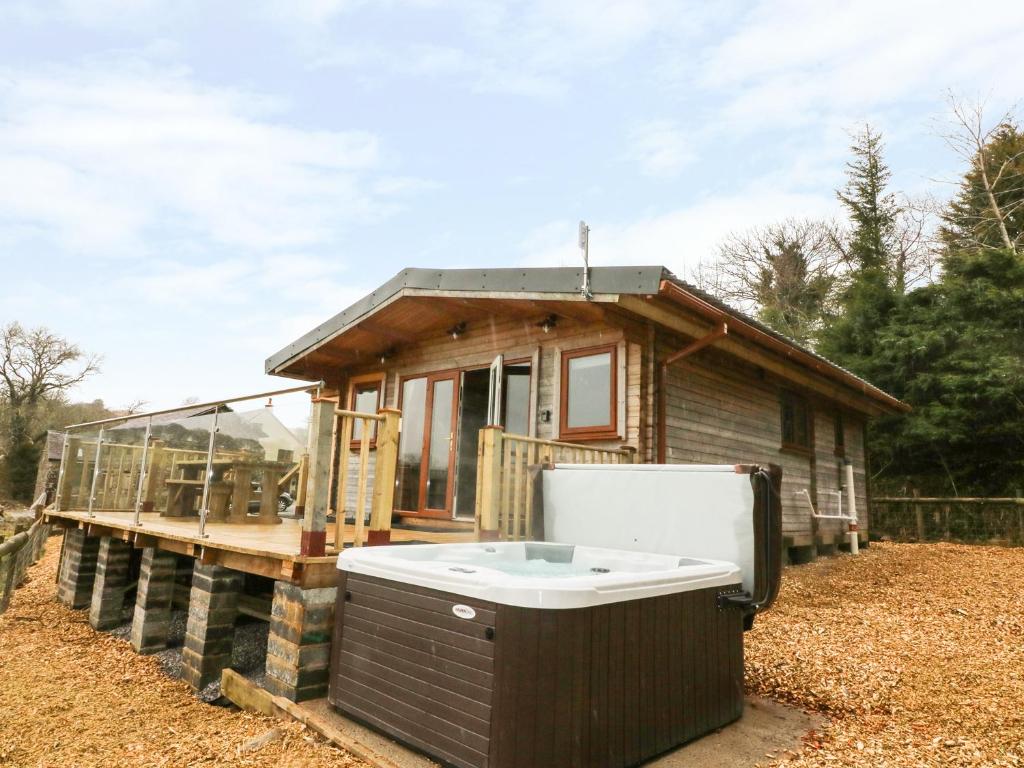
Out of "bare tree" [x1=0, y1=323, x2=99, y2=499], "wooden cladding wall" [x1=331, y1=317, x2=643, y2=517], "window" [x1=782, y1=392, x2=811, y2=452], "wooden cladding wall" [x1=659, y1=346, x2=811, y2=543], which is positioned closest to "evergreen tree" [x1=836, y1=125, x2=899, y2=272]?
"window" [x1=782, y1=392, x2=811, y2=452]

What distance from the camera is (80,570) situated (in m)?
7.15

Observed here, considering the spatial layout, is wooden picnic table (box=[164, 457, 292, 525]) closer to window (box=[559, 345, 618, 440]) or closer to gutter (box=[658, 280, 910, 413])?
window (box=[559, 345, 618, 440])

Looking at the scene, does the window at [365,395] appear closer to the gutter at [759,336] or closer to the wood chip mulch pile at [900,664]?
the gutter at [759,336]

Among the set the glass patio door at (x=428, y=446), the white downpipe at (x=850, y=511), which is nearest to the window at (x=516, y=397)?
the glass patio door at (x=428, y=446)

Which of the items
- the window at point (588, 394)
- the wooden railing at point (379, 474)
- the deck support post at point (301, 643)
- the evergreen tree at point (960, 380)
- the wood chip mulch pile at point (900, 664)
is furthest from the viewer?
the evergreen tree at point (960, 380)

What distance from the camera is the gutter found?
16.8 feet

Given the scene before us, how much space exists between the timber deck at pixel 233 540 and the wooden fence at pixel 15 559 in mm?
632

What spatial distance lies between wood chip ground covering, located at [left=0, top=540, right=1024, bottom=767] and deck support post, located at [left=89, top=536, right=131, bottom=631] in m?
0.20

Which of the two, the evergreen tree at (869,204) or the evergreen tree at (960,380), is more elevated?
the evergreen tree at (869,204)

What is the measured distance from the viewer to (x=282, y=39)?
9539mm

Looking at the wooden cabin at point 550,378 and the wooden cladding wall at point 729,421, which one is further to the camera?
the wooden cladding wall at point 729,421

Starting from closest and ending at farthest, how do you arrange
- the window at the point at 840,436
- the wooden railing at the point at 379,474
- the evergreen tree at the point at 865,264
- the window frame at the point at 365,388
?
1. the wooden railing at the point at 379,474
2. the window frame at the point at 365,388
3. the window at the point at 840,436
4. the evergreen tree at the point at 865,264

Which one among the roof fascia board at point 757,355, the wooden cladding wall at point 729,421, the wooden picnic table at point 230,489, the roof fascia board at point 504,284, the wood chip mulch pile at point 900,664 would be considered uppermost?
the roof fascia board at point 504,284

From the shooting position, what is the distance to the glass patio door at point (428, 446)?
706cm
